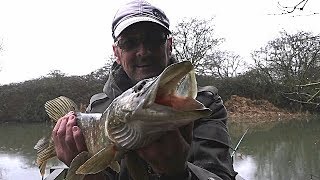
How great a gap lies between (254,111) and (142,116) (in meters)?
27.7

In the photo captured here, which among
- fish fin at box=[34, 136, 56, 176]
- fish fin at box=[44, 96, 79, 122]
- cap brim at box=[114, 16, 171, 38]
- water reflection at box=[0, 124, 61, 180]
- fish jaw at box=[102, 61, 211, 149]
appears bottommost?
water reflection at box=[0, 124, 61, 180]

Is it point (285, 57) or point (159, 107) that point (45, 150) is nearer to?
point (159, 107)

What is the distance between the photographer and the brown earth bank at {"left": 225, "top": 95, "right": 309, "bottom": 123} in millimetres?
26812

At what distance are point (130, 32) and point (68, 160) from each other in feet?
2.67

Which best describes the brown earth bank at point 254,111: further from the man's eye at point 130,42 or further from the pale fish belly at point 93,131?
the pale fish belly at point 93,131

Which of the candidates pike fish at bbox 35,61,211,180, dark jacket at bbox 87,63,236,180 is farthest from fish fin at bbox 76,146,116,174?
dark jacket at bbox 87,63,236,180

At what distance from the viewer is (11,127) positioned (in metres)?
23.0

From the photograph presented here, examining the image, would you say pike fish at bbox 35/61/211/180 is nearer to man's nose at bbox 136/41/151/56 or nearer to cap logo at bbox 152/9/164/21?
man's nose at bbox 136/41/151/56

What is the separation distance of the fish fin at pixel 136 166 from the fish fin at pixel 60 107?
0.81m

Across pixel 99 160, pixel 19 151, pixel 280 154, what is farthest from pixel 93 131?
pixel 19 151

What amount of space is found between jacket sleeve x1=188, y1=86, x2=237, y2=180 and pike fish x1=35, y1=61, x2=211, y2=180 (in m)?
0.58

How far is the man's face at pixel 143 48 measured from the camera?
255cm

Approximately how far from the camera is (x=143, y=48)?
8.40 ft

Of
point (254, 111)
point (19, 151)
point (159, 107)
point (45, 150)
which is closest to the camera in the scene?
point (159, 107)
